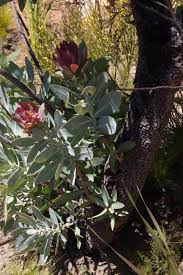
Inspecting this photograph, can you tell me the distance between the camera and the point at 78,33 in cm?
397

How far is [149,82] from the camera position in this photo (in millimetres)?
1959

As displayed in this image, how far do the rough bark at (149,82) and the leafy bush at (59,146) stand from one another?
8cm

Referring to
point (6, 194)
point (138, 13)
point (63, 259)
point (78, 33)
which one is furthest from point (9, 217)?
point (78, 33)

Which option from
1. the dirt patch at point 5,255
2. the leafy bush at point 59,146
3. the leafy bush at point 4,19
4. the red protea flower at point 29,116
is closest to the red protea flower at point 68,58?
the leafy bush at point 59,146

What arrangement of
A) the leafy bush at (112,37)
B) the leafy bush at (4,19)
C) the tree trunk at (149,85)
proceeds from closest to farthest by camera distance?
the tree trunk at (149,85), the leafy bush at (112,37), the leafy bush at (4,19)

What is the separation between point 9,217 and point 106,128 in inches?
28.1

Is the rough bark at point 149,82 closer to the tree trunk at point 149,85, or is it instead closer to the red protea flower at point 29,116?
the tree trunk at point 149,85

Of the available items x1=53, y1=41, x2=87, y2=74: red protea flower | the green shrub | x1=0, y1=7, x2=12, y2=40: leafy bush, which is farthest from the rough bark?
x1=0, y1=7, x2=12, y2=40: leafy bush

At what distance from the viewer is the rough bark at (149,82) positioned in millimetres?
1826

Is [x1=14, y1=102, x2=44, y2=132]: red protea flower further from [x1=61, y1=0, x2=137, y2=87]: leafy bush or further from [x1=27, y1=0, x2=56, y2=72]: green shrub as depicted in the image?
[x1=27, y1=0, x2=56, y2=72]: green shrub

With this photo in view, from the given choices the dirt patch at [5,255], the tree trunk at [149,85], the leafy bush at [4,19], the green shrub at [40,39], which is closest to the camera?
the tree trunk at [149,85]

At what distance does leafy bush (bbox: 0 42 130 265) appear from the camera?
1887mm

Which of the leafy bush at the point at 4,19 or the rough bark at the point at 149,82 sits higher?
the leafy bush at the point at 4,19

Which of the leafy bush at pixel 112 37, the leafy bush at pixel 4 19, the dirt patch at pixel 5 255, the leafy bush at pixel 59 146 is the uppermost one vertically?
the leafy bush at pixel 4 19
